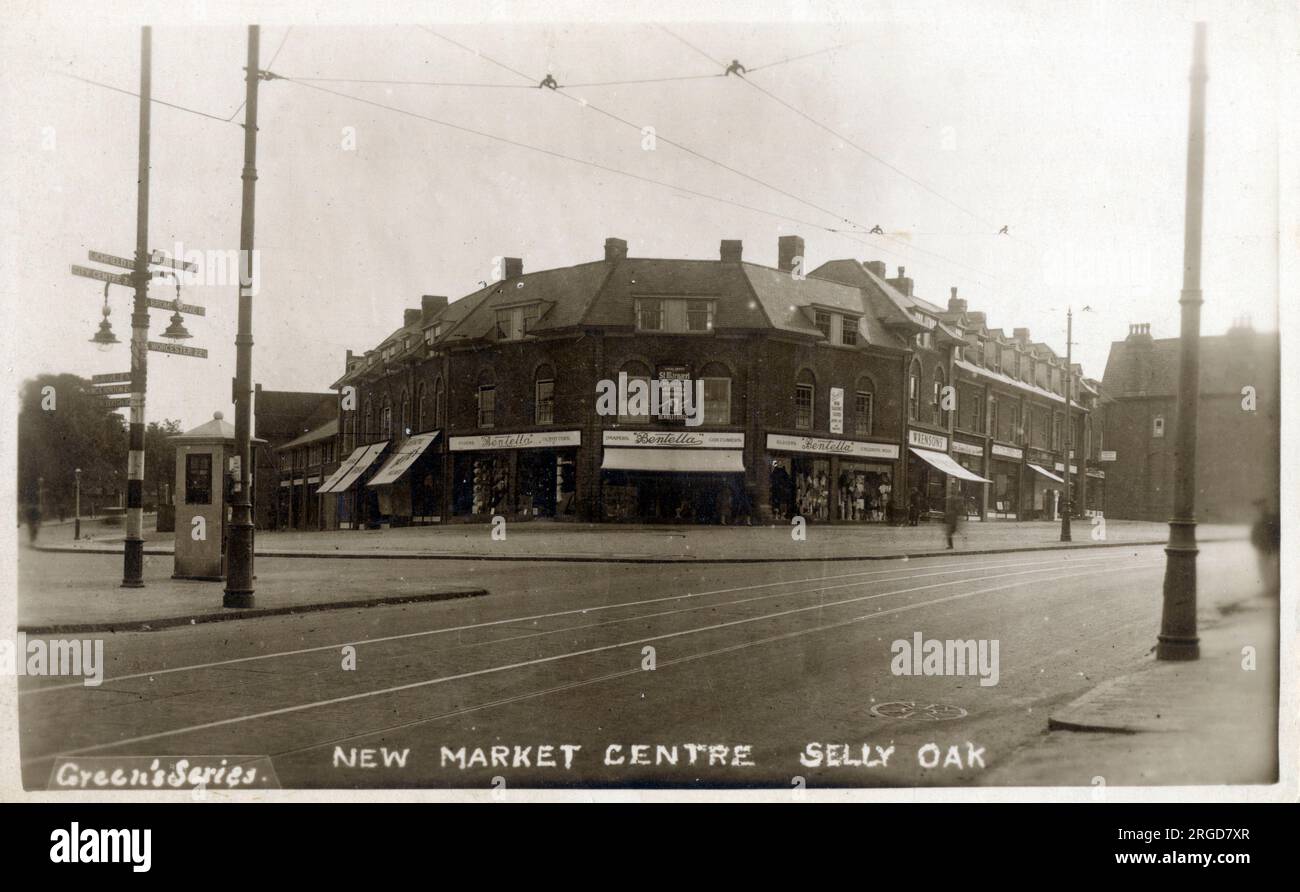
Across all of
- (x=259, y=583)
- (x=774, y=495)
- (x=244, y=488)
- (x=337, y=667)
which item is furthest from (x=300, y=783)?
(x=774, y=495)

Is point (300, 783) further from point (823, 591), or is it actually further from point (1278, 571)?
point (823, 591)

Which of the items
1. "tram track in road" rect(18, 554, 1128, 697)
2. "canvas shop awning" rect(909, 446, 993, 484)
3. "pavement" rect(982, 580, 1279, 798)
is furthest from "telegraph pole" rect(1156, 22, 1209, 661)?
"canvas shop awning" rect(909, 446, 993, 484)

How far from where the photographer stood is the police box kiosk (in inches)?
525

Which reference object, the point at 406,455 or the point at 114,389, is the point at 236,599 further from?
the point at 406,455

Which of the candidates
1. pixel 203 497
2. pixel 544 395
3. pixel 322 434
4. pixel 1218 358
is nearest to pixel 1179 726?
pixel 1218 358

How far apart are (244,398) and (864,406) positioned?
17.8 meters

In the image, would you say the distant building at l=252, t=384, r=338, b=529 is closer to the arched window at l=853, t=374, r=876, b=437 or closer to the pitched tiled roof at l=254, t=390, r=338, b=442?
the pitched tiled roof at l=254, t=390, r=338, b=442

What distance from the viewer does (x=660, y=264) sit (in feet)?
40.0

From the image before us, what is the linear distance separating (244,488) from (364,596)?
2403 mm

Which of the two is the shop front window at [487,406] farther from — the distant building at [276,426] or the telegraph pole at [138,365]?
the distant building at [276,426]

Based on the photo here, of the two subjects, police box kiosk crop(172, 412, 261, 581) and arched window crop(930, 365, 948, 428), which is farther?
arched window crop(930, 365, 948, 428)

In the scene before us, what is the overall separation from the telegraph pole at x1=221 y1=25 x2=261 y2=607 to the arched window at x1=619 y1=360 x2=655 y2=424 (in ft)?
20.7

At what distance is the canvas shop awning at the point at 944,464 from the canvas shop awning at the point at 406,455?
15.0 meters

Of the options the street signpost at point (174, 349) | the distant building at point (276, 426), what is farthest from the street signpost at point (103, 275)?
the distant building at point (276, 426)
